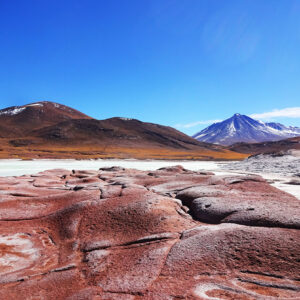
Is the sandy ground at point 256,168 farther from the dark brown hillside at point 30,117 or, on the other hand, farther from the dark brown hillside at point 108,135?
the dark brown hillside at point 30,117

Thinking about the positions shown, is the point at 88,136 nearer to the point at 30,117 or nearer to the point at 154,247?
the point at 30,117

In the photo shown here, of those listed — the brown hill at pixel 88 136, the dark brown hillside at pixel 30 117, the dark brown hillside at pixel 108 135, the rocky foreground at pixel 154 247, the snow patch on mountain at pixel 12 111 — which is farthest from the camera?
the snow patch on mountain at pixel 12 111

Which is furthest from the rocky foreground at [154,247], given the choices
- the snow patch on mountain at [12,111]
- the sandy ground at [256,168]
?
the snow patch on mountain at [12,111]

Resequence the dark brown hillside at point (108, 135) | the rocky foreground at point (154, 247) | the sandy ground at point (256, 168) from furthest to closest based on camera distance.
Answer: the dark brown hillside at point (108, 135) < the sandy ground at point (256, 168) < the rocky foreground at point (154, 247)

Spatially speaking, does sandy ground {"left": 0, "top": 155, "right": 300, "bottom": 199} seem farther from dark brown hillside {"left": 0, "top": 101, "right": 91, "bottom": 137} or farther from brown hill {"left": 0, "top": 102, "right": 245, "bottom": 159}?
dark brown hillside {"left": 0, "top": 101, "right": 91, "bottom": 137}

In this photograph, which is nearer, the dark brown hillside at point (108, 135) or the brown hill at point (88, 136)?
the brown hill at point (88, 136)

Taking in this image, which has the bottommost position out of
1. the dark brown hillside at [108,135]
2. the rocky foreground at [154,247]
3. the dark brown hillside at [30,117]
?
the rocky foreground at [154,247]
